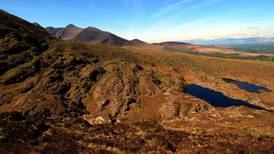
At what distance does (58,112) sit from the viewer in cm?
5188

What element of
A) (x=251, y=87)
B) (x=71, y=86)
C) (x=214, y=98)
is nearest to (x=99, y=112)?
(x=71, y=86)

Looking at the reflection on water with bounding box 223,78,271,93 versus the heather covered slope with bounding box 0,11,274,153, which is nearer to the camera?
the heather covered slope with bounding box 0,11,274,153

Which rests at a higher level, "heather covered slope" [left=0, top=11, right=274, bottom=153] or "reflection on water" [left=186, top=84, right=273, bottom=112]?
"heather covered slope" [left=0, top=11, right=274, bottom=153]

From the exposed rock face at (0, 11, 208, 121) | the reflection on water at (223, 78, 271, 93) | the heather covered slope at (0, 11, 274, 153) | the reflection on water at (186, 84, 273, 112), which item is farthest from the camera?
the reflection on water at (223, 78, 271, 93)

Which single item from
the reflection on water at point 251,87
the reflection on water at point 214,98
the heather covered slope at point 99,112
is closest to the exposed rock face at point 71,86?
the heather covered slope at point 99,112

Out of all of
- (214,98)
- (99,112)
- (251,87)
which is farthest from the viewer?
(251,87)

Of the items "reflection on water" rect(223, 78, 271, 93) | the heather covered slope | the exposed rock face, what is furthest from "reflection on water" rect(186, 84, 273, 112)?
"reflection on water" rect(223, 78, 271, 93)

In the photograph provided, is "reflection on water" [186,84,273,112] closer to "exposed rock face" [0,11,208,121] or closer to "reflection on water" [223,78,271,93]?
"exposed rock face" [0,11,208,121]

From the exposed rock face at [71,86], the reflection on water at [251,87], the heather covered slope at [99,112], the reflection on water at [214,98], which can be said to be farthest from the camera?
the reflection on water at [251,87]

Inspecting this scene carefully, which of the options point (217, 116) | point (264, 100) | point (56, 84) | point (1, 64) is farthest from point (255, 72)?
point (1, 64)

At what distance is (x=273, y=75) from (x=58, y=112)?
134021 mm

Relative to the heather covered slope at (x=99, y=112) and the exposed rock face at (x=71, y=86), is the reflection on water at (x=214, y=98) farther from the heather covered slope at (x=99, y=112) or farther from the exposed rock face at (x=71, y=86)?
the exposed rock face at (x=71, y=86)

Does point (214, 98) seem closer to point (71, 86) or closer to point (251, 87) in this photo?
point (251, 87)

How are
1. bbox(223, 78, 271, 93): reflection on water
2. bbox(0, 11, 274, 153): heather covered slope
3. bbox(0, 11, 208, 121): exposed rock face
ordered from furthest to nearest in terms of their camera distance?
bbox(223, 78, 271, 93): reflection on water, bbox(0, 11, 208, 121): exposed rock face, bbox(0, 11, 274, 153): heather covered slope
